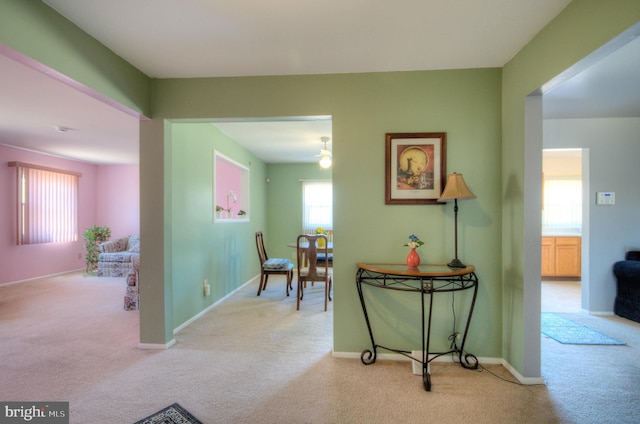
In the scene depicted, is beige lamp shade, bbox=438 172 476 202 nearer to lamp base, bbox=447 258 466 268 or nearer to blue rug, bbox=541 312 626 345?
lamp base, bbox=447 258 466 268

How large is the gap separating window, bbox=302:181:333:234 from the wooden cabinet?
4037 mm

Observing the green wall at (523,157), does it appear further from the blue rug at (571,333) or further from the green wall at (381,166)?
the blue rug at (571,333)

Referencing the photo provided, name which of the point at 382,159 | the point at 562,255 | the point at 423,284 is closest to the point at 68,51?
the point at 382,159

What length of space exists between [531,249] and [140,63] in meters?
→ 3.27

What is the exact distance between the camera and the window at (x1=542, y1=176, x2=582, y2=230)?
5363 millimetres

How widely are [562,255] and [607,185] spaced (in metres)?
2.06

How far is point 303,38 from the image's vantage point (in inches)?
76.5

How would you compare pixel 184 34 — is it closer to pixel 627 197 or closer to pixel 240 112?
pixel 240 112

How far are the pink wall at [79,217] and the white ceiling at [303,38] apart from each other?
2.88m

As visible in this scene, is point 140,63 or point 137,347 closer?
point 140,63

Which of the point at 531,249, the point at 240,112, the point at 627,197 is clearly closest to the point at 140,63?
the point at 240,112

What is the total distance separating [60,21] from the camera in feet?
5.64

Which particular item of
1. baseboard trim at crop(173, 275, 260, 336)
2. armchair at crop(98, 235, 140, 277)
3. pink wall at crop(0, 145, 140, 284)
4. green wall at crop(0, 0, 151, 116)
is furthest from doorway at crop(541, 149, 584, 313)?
pink wall at crop(0, 145, 140, 284)

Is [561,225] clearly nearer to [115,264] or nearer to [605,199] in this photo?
[605,199]
